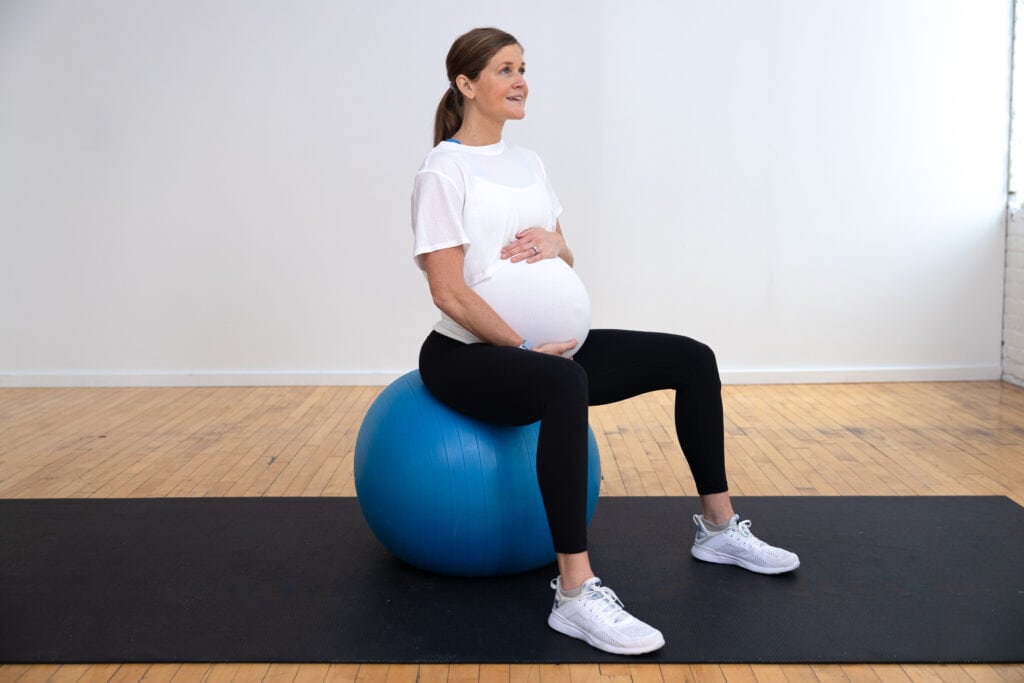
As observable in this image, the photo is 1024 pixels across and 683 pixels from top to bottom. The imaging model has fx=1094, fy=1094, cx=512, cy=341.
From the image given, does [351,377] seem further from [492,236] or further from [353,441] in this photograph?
[492,236]

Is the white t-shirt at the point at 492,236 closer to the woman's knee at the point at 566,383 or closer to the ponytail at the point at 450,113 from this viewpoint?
the ponytail at the point at 450,113

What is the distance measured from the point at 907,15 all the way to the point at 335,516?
3.42m

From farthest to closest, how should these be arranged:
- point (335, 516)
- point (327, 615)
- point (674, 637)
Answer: point (335, 516) < point (327, 615) < point (674, 637)

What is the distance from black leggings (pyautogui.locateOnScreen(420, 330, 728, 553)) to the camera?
6.77 feet

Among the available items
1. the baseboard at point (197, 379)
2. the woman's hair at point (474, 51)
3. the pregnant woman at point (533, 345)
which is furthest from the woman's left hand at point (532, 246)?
the baseboard at point (197, 379)

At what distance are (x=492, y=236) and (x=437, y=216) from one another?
5.2 inches

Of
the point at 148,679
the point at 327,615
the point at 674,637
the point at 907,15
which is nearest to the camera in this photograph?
the point at 148,679

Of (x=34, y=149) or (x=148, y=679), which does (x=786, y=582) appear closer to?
(x=148, y=679)

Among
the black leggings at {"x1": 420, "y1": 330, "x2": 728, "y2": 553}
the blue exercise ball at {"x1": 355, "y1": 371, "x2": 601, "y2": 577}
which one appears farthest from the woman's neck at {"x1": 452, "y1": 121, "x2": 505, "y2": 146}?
the blue exercise ball at {"x1": 355, "y1": 371, "x2": 601, "y2": 577}

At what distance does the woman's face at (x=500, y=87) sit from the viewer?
2.31 meters

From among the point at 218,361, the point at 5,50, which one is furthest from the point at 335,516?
the point at 5,50

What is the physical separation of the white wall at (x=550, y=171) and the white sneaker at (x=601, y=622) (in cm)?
293

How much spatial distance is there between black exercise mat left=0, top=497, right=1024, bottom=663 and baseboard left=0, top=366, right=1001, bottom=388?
6.51ft

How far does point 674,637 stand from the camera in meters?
2.05
